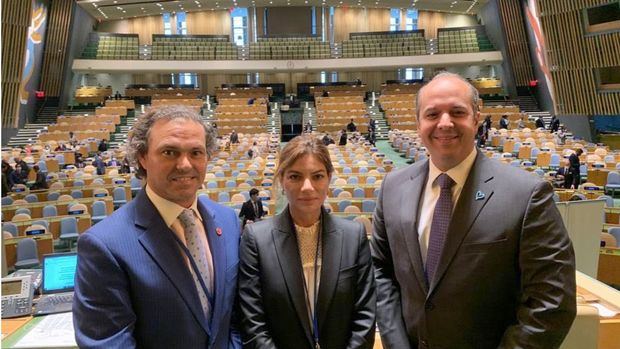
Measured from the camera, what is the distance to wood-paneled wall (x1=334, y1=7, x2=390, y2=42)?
33.4 metres

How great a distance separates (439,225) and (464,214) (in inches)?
4.4

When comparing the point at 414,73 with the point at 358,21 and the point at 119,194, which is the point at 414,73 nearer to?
the point at 358,21

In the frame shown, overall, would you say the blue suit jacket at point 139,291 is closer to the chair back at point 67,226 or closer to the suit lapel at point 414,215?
the suit lapel at point 414,215

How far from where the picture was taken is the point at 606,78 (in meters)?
19.1

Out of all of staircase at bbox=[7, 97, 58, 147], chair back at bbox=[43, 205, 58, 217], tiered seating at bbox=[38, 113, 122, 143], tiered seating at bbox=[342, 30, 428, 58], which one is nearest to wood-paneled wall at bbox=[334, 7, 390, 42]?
tiered seating at bbox=[342, 30, 428, 58]

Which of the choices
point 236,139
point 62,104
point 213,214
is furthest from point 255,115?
point 213,214

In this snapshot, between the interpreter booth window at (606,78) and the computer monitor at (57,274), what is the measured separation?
2061cm

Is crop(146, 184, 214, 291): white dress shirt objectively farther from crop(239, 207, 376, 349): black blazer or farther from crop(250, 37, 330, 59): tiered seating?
crop(250, 37, 330, 59): tiered seating

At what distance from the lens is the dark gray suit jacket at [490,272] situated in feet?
5.18

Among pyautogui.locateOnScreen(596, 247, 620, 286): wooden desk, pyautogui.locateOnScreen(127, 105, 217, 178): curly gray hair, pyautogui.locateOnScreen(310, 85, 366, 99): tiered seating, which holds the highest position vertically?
pyautogui.locateOnScreen(310, 85, 366, 99): tiered seating

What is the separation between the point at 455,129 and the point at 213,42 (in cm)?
3032

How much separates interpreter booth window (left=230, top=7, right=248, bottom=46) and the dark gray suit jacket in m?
33.3

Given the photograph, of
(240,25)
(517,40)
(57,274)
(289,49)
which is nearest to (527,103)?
(517,40)

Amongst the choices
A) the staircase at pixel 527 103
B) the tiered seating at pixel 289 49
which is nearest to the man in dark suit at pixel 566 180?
the staircase at pixel 527 103
